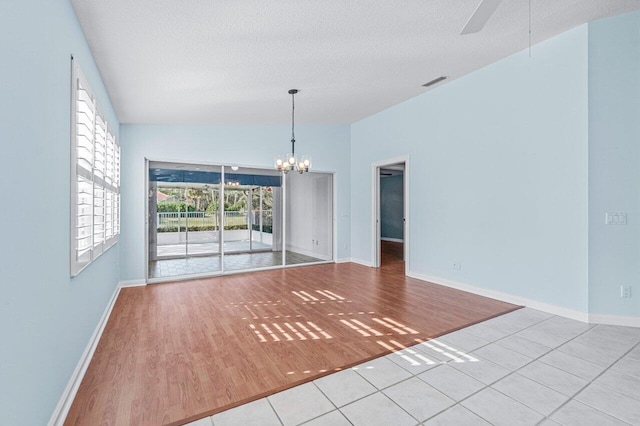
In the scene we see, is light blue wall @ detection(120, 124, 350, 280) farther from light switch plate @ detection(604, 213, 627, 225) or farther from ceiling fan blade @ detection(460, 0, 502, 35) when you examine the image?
light switch plate @ detection(604, 213, 627, 225)

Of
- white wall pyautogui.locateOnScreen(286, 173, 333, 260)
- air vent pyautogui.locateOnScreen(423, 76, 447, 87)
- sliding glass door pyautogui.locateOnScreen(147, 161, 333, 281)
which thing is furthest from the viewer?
white wall pyautogui.locateOnScreen(286, 173, 333, 260)

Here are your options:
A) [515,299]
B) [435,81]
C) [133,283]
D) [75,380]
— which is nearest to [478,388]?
[515,299]

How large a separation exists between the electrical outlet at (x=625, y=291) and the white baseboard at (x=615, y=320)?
23cm

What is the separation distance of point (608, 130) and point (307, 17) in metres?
3.44

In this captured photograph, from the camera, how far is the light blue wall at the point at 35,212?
126 cm

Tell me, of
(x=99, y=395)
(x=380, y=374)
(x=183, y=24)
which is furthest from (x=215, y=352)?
(x=183, y=24)

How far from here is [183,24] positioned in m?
2.62

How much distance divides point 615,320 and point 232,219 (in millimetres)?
6082

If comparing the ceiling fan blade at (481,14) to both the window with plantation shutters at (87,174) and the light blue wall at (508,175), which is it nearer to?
the light blue wall at (508,175)

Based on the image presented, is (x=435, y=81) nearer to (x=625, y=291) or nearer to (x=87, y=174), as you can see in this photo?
(x=625, y=291)

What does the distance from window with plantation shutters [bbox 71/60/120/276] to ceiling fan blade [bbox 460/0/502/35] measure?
2.95 metres

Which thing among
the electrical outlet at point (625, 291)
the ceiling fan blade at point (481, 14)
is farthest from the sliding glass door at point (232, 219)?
the electrical outlet at point (625, 291)

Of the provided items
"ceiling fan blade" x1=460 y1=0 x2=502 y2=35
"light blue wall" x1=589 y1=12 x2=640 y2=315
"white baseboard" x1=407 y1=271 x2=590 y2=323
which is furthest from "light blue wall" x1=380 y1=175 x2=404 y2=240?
"ceiling fan blade" x1=460 y1=0 x2=502 y2=35

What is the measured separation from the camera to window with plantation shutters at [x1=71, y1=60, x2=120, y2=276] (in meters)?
2.18
